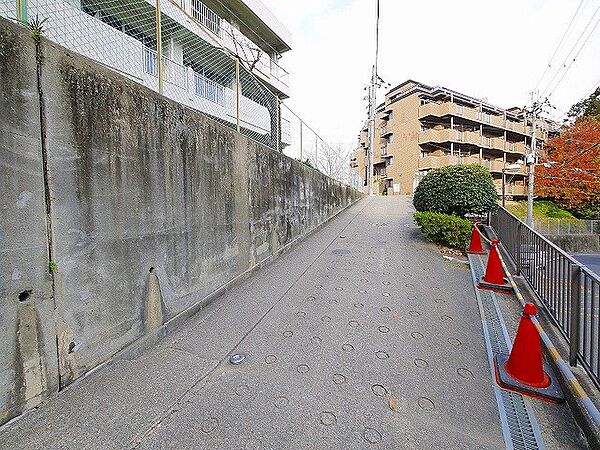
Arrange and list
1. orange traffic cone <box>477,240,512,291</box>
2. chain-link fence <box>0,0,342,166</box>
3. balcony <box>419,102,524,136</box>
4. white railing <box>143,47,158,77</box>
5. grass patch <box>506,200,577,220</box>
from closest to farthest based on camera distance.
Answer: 1. chain-link fence <box>0,0,342,166</box>
2. white railing <box>143,47,158,77</box>
3. orange traffic cone <box>477,240,512,291</box>
4. grass patch <box>506,200,577,220</box>
5. balcony <box>419,102,524,136</box>

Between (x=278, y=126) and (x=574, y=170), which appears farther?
(x=574, y=170)

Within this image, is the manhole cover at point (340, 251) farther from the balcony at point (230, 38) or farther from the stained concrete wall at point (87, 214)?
the balcony at point (230, 38)

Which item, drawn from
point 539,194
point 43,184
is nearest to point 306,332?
point 43,184

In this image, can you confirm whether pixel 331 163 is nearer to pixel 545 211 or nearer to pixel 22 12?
pixel 22 12

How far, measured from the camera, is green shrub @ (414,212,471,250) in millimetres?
6602

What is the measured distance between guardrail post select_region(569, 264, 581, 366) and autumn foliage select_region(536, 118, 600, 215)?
25.7 metres

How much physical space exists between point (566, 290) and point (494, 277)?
1669mm

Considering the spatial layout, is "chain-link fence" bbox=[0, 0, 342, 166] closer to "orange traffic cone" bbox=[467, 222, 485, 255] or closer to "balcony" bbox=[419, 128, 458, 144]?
"orange traffic cone" bbox=[467, 222, 485, 255]

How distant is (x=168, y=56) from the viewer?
543 centimetres

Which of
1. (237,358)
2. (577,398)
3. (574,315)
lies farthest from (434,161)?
(237,358)

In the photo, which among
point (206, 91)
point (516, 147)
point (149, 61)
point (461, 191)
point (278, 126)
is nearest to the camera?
point (149, 61)

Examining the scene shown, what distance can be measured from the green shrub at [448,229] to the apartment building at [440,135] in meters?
18.9

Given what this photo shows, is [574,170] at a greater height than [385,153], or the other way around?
[385,153]

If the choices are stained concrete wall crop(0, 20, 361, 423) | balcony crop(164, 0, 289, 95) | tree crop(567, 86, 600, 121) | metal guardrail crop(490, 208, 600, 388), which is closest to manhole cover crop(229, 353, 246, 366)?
stained concrete wall crop(0, 20, 361, 423)
